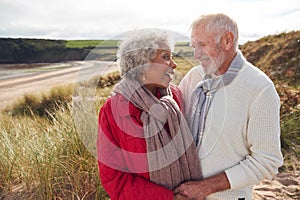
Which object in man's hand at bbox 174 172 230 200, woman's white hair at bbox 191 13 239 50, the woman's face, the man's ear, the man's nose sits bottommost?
man's hand at bbox 174 172 230 200

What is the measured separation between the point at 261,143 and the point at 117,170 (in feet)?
2.58

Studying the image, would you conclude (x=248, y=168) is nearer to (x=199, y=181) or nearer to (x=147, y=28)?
(x=199, y=181)

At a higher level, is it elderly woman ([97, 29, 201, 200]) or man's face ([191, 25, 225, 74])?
man's face ([191, 25, 225, 74])

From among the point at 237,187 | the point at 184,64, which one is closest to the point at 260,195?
the point at 237,187

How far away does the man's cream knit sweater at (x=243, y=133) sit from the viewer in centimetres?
198

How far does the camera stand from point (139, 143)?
6.34ft

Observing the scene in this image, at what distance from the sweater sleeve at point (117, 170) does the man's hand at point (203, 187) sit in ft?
0.28

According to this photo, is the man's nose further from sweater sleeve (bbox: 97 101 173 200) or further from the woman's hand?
the woman's hand

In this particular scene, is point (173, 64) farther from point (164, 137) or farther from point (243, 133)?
point (243, 133)

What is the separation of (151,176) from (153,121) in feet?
1.00

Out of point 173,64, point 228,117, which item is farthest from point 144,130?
point 228,117

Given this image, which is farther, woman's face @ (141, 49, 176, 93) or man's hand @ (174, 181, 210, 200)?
man's hand @ (174, 181, 210, 200)

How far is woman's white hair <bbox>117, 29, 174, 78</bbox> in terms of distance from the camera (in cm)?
188

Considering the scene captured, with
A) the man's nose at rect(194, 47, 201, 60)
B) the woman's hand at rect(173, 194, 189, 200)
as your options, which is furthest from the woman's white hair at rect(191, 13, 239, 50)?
the woman's hand at rect(173, 194, 189, 200)
